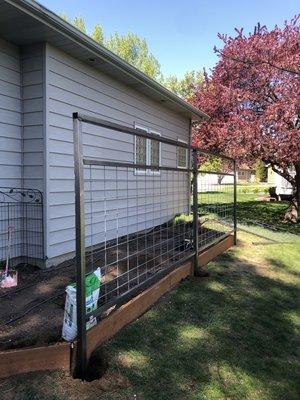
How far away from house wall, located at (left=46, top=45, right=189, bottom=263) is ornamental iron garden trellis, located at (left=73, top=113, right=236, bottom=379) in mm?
47

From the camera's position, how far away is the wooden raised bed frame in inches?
97.9

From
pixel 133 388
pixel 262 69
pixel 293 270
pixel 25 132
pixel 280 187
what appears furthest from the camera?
pixel 280 187

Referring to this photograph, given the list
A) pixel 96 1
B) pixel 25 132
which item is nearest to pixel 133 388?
pixel 25 132

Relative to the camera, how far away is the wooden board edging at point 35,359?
8.11 feet

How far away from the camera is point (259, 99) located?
11.0 meters

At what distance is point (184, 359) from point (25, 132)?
3758mm

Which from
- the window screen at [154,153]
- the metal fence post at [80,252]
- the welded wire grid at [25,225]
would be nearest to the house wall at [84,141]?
the welded wire grid at [25,225]

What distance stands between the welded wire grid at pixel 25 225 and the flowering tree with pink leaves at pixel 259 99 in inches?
274

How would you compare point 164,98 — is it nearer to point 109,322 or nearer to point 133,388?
point 109,322

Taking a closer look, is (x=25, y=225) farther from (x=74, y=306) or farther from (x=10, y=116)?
(x=74, y=306)

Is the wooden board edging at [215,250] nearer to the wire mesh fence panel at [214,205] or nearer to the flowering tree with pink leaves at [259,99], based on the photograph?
the wire mesh fence panel at [214,205]

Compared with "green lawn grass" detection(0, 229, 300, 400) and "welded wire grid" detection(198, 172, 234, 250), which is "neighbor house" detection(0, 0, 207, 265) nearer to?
"welded wire grid" detection(198, 172, 234, 250)

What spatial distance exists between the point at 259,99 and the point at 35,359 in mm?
10134

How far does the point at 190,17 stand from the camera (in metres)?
14.0
